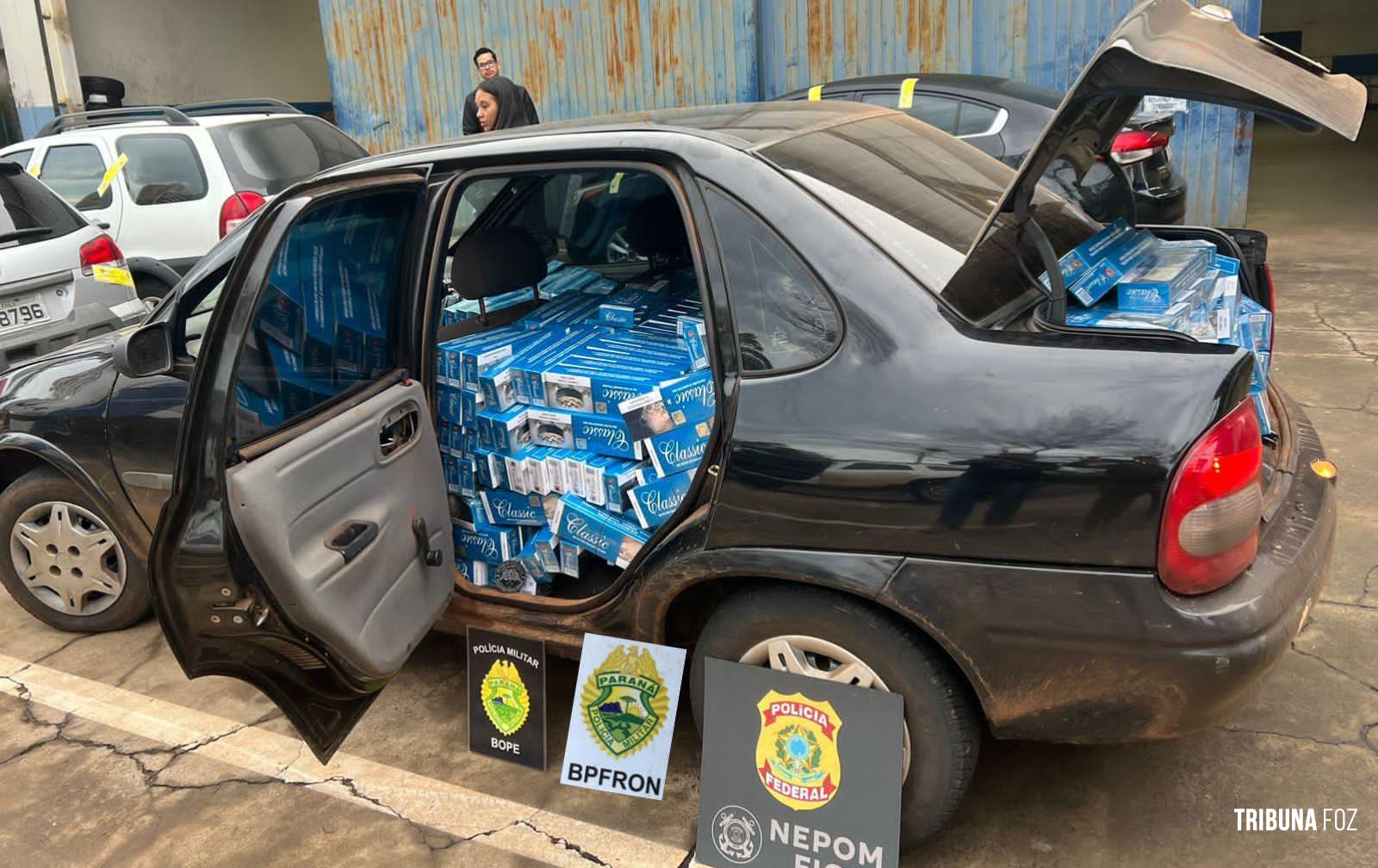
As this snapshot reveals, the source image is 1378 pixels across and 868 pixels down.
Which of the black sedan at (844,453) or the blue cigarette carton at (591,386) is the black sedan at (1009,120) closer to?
the black sedan at (844,453)

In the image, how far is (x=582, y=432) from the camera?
9.14 feet

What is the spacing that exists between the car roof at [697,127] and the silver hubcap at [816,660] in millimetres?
1122

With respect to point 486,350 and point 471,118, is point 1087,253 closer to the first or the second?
point 486,350

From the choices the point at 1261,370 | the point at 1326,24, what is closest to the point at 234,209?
the point at 1261,370

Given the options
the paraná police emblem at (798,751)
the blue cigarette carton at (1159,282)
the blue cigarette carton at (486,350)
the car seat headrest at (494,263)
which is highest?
the blue cigarette carton at (1159,282)

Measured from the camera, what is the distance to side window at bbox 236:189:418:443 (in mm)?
2541

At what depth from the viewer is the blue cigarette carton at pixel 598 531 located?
8.91 ft

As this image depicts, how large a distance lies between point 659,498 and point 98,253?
4.64 meters

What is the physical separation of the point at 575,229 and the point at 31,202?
3.61 m

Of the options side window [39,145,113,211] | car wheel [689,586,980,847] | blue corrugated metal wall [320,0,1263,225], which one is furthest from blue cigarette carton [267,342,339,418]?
blue corrugated metal wall [320,0,1263,225]

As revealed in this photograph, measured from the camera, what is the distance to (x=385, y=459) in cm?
268

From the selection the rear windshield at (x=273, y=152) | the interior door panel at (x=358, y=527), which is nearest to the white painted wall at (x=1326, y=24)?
the rear windshield at (x=273, y=152)

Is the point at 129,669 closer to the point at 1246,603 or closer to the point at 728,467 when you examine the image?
the point at 728,467

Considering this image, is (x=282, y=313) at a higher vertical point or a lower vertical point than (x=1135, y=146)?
higher
